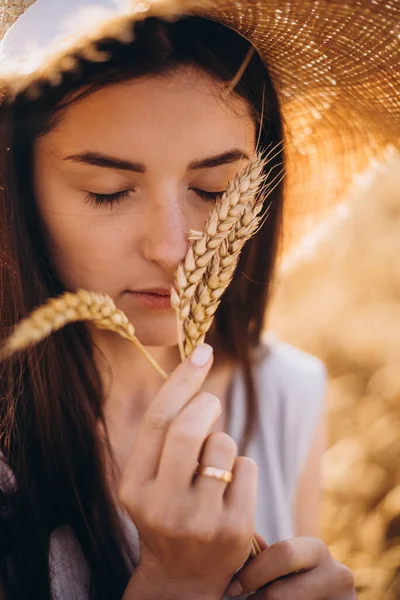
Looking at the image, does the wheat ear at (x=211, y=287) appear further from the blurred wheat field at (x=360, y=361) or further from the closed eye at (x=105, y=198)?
the blurred wheat field at (x=360, y=361)

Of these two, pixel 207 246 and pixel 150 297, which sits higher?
pixel 207 246

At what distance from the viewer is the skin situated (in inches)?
40.5

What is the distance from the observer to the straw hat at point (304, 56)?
1090mm

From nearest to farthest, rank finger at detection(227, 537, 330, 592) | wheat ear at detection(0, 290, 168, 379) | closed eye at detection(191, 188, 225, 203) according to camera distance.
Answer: wheat ear at detection(0, 290, 168, 379), finger at detection(227, 537, 330, 592), closed eye at detection(191, 188, 225, 203)

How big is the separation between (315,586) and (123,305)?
27.0 inches

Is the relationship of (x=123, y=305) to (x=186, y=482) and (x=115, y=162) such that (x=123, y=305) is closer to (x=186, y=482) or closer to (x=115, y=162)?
(x=115, y=162)

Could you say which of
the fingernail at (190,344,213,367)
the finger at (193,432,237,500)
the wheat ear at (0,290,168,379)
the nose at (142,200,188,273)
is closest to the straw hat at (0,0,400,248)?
the nose at (142,200,188,273)

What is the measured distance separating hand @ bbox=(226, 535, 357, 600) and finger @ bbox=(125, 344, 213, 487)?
31 cm

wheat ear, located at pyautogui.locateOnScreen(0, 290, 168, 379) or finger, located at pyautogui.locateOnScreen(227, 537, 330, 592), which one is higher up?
wheat ear, located at pyautogui.locateOnScreen(0, 290, 168, 379)

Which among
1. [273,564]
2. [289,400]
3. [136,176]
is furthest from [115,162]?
[289,400]

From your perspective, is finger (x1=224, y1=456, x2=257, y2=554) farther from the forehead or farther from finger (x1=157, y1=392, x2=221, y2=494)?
the forehead

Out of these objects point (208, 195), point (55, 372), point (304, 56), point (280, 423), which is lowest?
point (280, 423)

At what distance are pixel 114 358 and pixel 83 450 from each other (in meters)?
0.30

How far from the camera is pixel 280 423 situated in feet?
6.41
